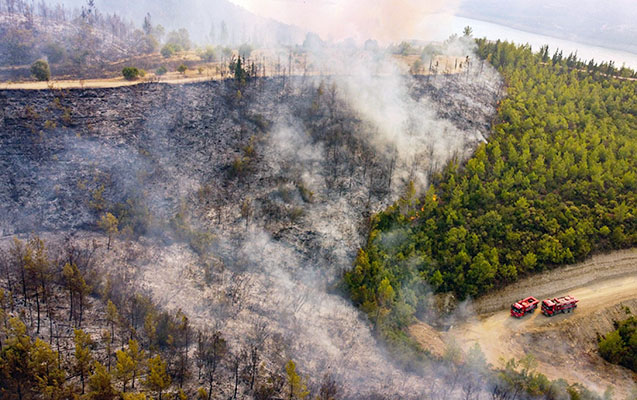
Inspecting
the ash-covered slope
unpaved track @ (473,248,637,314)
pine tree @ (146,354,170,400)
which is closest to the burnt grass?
the ash-covered slope

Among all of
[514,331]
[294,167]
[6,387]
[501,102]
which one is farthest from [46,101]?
[501,102]

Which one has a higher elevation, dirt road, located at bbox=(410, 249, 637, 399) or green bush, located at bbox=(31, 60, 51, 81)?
green bush, located at bbox=(31, 60, 51, 81)

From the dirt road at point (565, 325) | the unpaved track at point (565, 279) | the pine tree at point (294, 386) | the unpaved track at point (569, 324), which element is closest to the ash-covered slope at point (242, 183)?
the pine tree at point (294, 386)

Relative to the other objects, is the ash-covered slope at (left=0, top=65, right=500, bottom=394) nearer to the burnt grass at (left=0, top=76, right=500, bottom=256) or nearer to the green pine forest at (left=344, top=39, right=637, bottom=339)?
the burnt grass at (left=0, top=76, right=500, bottom=256)

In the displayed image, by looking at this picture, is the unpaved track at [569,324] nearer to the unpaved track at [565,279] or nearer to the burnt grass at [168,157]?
the unpaved track at [565,279]

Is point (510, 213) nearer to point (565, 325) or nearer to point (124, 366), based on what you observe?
point (565, 325)

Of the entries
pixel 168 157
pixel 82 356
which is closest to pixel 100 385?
pixel 82 356

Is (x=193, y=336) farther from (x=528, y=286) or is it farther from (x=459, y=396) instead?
(x=528, y=286)
